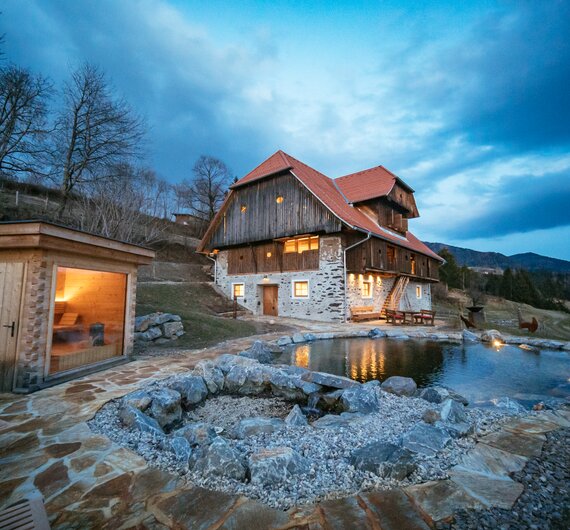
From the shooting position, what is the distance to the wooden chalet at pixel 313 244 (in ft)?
49.8

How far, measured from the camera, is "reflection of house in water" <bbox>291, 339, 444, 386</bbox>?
21.2 feet

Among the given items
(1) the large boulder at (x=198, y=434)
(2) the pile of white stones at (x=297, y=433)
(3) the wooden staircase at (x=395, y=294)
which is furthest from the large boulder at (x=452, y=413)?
(3) the wooden staircase at (x=395, y=294)

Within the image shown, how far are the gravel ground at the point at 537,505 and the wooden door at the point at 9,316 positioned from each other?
5461mm

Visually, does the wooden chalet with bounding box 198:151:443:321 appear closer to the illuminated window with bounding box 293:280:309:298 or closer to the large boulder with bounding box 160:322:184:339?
the illuminated window with bounding box 293:280:309:298

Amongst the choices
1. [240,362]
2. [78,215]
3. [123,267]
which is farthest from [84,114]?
[240,362]

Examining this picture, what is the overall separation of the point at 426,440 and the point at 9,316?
5674mm

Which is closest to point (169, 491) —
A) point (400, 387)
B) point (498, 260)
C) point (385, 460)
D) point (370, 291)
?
point (385, 460)

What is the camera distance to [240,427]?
139 inches

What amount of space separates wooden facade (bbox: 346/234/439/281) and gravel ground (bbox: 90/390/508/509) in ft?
36.8

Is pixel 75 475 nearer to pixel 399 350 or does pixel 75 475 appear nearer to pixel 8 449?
pixel 8 449

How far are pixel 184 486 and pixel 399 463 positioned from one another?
5.61 ft

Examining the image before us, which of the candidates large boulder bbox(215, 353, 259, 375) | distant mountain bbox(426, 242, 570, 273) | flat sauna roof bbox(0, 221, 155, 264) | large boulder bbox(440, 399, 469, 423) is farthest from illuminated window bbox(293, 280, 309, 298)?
distant mountain bbox(426, 242, 570, 273)

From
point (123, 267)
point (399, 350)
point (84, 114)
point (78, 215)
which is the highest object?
point (84, 114)

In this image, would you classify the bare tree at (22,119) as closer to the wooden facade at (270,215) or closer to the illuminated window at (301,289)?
the wooden facade at (270,215)
